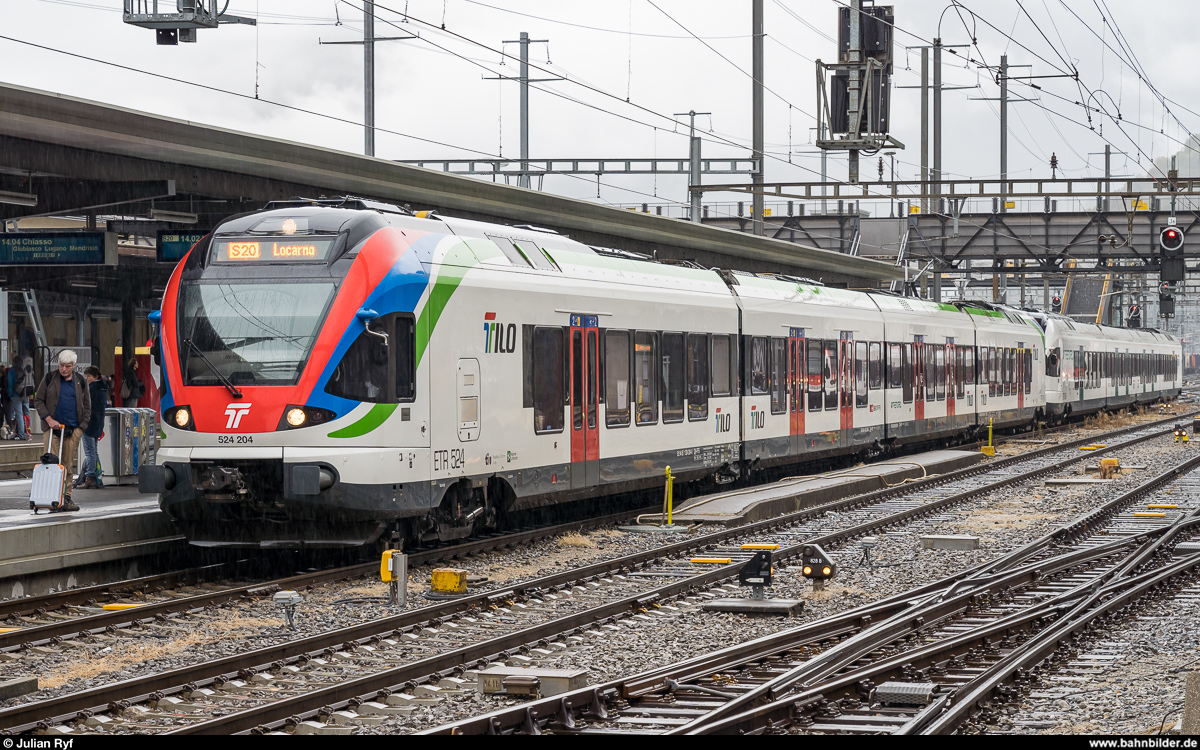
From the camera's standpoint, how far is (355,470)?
13008mm

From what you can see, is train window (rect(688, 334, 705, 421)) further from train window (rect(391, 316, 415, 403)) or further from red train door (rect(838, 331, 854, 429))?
train window (rect(391, 316, 415, 403))

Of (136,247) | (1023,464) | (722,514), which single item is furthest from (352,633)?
(1023,464)

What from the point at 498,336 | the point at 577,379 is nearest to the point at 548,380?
the point at 577,379

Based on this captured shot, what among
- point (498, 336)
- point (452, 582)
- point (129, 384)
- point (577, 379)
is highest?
point (498, 336)

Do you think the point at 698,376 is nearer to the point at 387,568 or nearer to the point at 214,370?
the point at 214,370

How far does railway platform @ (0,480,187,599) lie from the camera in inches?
484

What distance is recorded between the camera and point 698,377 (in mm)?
19766

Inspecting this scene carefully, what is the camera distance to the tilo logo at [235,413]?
43.0 feet

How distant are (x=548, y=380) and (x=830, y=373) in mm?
10449

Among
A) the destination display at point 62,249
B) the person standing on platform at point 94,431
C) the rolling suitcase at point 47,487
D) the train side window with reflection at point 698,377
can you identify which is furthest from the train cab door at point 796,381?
the rolling suitcase at point 47,487

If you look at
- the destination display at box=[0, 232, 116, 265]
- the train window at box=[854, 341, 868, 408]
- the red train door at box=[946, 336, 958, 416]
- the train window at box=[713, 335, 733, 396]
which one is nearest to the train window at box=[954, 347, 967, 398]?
the red train door at box=[946, 336, 958, 416]

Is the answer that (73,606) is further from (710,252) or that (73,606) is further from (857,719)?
(710,252)

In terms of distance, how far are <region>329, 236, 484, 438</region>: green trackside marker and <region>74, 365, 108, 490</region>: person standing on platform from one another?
4.46m

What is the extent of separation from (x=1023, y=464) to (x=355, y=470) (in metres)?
20.6
